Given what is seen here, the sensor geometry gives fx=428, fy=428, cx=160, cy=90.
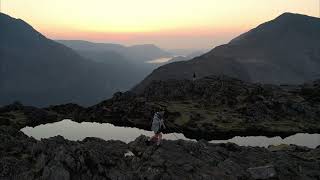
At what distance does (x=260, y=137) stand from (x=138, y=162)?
82181 millimetres

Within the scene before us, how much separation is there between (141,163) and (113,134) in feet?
239

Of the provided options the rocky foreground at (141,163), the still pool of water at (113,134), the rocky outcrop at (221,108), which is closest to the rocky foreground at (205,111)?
the rocky outcrop at (221,108)

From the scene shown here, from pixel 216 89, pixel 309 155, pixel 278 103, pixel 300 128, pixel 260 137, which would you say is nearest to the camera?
pixel 309 155

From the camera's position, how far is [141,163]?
53.6 meters

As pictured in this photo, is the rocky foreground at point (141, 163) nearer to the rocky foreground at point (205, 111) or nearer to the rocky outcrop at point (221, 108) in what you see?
the rocky foreground at point (205, 111)

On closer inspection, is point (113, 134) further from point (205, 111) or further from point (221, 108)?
point (221, 108)

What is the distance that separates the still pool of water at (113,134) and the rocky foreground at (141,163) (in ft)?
182

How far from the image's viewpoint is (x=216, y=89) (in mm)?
179250

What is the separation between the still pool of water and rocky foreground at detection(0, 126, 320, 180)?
55583mm

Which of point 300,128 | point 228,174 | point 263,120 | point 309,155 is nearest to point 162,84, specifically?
point 263,120

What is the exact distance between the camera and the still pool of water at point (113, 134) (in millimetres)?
118938

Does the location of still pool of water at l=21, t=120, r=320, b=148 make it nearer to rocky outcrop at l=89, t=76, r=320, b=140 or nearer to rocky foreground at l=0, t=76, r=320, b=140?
rocky foreground at l=0, t=76, r=320, b=140

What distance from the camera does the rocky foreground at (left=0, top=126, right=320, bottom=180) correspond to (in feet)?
170

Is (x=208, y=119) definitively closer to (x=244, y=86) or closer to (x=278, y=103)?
(x=278, y=103)
